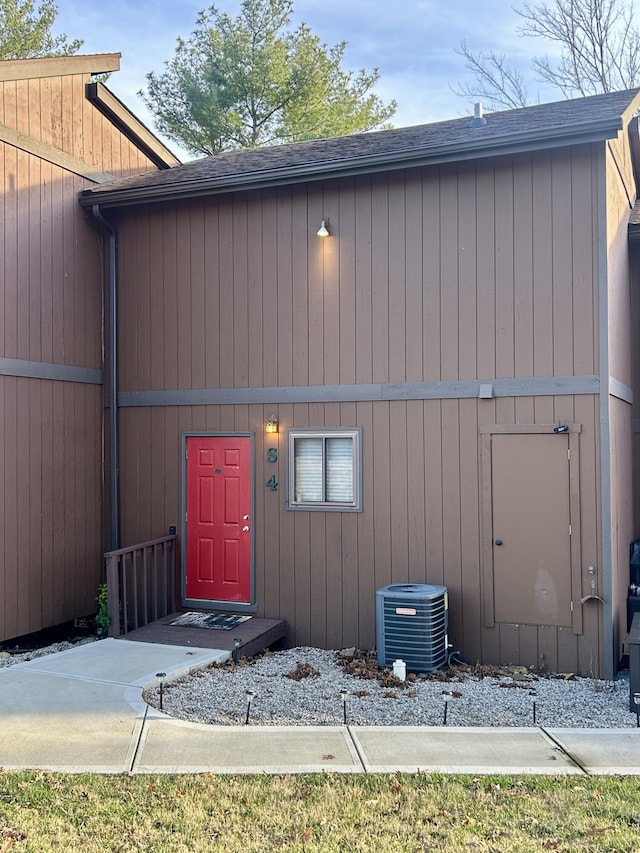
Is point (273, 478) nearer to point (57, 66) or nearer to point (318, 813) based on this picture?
point (318, 813)

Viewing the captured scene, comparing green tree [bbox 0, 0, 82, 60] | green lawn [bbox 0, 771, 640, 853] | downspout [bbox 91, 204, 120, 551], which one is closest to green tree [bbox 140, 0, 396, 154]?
green tree [bbox 0, 0, 82, 60]

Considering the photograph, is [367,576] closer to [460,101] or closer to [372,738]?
[372,738]

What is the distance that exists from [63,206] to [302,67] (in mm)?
12736

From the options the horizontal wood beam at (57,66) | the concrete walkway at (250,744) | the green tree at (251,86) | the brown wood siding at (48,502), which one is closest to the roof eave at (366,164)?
the horizontal wood beam at (57,66)

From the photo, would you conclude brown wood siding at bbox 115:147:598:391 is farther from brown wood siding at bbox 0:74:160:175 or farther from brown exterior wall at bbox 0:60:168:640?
brown wood siding at bbox 0:74:160:175

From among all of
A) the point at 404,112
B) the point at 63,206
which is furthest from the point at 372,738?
the point at 404,112

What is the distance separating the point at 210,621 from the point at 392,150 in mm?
5034

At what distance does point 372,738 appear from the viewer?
5156mm

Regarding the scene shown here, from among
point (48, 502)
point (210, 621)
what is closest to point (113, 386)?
point (48, 502)

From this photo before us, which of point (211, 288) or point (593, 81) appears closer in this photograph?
point (211, 288)

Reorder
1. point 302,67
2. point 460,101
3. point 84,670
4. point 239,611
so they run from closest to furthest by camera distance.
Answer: point 84,670, point 239,611, point 302,67, point 460,101

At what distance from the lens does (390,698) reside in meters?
6.28

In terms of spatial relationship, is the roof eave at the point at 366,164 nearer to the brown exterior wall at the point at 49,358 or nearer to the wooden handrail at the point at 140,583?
the brown exterior wall at the point at 49,358

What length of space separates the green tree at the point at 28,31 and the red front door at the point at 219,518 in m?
13.7
